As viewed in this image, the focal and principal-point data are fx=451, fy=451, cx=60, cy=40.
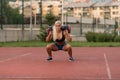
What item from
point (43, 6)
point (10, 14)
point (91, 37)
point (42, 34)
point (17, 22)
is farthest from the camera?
point (43, 6)

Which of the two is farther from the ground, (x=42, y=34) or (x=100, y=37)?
(x=42, y=34)

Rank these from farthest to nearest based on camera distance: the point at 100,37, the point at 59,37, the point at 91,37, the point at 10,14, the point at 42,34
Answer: the point at 10,14
the point at 91,37
the point at 100,37
the point at 42,34
the point at 59,37

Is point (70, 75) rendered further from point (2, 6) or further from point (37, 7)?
point (37, 7)

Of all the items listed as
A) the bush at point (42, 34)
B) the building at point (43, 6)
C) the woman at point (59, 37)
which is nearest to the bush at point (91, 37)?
the bush at point (42, 34)

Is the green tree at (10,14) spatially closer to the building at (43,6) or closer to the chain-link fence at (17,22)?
the chain-link fence at (17,22)

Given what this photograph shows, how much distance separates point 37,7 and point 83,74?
25485 mm

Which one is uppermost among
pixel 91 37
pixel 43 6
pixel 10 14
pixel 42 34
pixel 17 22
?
pixel 43 6

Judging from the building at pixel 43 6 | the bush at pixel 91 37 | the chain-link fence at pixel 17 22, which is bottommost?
the bush at pixel 91 37

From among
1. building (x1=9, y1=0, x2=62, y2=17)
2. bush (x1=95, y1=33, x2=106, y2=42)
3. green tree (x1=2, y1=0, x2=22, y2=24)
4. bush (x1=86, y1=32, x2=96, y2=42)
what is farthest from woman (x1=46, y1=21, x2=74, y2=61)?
building (x1=9, y1=0, x2=62, y2=17)

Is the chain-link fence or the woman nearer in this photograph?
the woman

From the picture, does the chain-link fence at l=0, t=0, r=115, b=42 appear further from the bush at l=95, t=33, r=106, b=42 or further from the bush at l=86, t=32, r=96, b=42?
the bush at l=95, t=33, r=106, b=42

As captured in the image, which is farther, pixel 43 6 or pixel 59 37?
pixel 43 6

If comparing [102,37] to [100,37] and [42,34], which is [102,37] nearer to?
[100,37]

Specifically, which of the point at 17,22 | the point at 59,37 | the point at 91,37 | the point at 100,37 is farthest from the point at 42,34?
the point at 59,37
